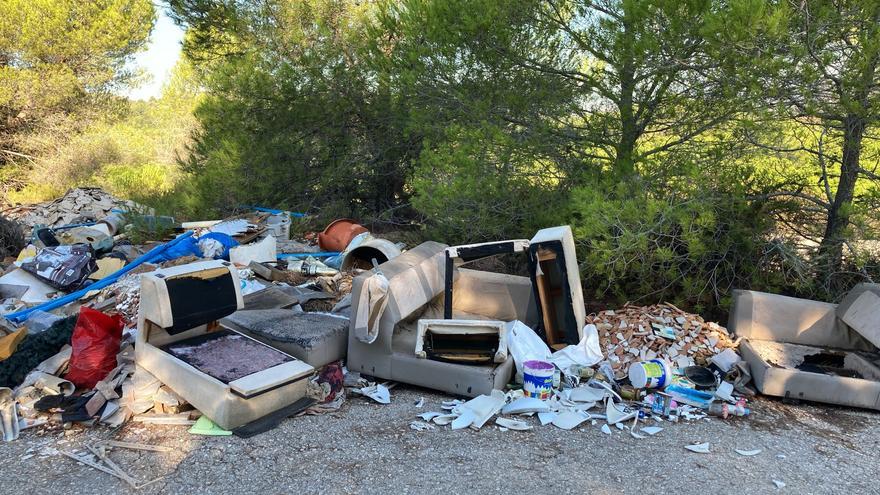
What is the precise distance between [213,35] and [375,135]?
4.93m

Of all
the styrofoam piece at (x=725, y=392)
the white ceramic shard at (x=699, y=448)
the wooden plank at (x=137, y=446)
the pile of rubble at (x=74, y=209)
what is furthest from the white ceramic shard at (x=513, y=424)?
the pile of rubble at (x=74, y=209)

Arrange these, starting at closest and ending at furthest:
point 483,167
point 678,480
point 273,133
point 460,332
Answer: point 678,480 < point 460,332 < point 483,167 < point 273,133

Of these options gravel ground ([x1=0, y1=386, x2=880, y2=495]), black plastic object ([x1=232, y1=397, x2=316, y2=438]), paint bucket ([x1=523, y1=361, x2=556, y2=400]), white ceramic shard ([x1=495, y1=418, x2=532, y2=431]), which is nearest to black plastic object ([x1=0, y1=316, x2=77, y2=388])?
gravel ground ([x1=0, y1=386, x2=880, y2=495])

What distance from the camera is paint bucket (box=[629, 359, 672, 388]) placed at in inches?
171

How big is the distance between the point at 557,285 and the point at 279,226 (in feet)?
17.8

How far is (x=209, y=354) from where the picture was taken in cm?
405

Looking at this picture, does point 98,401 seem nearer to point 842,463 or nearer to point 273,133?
point 842,463

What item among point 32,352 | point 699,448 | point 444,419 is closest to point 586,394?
point 699,448

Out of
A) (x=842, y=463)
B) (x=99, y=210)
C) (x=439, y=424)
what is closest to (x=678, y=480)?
(x=842, y=463)

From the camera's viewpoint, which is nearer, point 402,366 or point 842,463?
point 842,463

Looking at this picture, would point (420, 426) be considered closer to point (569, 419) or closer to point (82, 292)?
point (569, 419)

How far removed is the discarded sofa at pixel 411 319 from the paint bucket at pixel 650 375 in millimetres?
896

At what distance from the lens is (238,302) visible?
13.9 ft

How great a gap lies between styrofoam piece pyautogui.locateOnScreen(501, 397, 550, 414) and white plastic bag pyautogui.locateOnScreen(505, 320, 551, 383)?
40 centimetres
